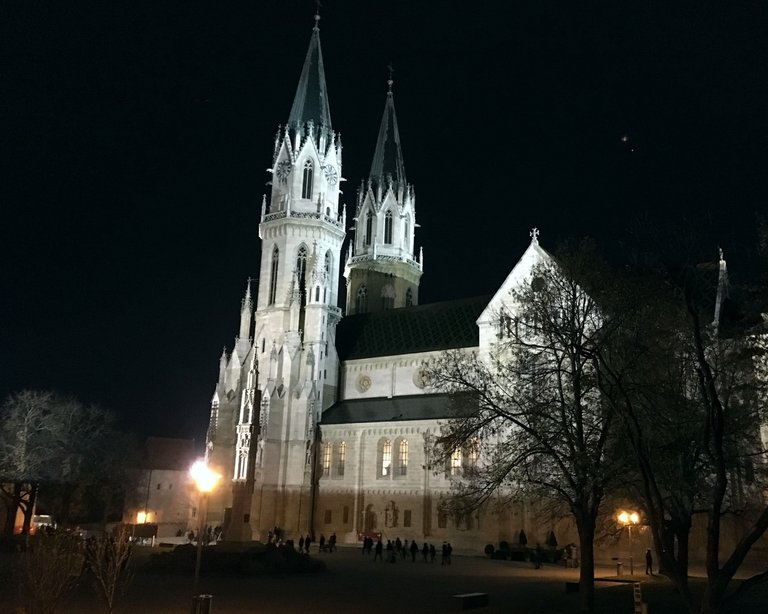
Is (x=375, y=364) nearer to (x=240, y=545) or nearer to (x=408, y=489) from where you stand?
(x=408, y=489)

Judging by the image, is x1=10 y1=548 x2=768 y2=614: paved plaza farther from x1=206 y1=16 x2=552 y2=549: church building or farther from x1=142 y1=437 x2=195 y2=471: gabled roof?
x1=142 y1=437 x2=195 y2=471: gabled roof

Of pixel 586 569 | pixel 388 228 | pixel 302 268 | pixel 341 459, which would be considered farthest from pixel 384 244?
pixel 586 569

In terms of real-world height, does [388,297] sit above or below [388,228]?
below

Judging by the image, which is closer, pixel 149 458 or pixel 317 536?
pixel 317 536

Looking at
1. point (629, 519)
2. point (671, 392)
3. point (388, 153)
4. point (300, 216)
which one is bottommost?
point (629, 519)

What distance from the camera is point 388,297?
78.8m

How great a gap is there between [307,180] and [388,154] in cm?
1814

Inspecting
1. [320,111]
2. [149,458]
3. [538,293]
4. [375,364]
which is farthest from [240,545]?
[149,458]

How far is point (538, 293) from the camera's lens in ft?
88.4

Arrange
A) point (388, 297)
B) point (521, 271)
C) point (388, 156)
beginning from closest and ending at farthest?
1. point (521, 271)
2. point (388, 297)
3. point (388, 156)

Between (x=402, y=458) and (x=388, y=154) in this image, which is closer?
(x=402, y=458)

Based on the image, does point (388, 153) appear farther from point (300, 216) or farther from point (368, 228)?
point (300, 216)

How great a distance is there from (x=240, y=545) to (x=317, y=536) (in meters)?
25.4

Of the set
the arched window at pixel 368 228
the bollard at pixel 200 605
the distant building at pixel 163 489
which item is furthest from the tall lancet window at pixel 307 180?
the bollard at pixel 200 605
